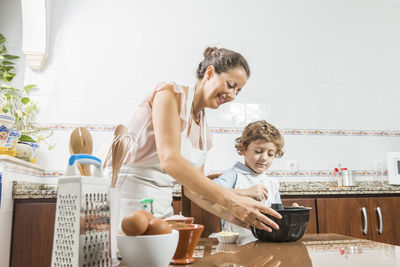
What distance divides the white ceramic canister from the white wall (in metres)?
0.69

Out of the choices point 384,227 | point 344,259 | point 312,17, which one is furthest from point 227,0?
point 344,259

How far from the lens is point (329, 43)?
3131 mm

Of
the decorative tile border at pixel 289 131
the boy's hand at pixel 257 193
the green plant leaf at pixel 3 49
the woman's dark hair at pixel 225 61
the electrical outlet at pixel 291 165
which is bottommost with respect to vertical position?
the boy's hand at pixel 257 193

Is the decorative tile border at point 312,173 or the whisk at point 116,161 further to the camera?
the decorative tile border at point 312,173

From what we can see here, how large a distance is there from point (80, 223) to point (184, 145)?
2.99 ft

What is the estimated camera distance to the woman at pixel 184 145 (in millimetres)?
1031

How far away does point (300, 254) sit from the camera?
2.49ft

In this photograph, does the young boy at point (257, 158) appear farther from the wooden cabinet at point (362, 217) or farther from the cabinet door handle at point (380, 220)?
the cabinet door handle at point (380, 220)


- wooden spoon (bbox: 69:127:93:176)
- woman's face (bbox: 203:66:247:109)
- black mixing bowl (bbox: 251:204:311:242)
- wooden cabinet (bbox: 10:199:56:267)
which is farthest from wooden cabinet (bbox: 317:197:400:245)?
wooden spoon (bbox: 69:127:93:176)

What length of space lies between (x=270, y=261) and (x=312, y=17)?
2.94 meters

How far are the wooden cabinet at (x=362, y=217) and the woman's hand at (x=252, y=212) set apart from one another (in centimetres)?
129

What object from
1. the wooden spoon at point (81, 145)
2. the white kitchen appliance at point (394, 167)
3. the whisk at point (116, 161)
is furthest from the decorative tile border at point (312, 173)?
the wooden spoon at point (81, 145)

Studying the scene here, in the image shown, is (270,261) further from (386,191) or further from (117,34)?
(117,34)

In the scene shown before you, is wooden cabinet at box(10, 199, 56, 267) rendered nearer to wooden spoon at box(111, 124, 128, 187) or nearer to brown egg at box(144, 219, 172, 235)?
wooden spoon at box(111, 124, 128, 187)
